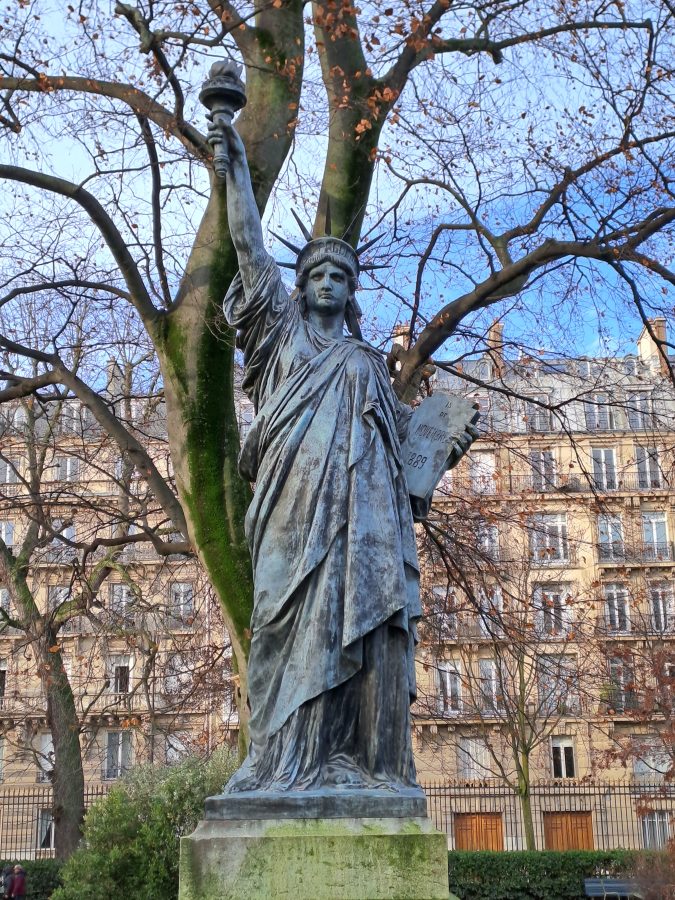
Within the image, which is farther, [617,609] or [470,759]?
[470,759]

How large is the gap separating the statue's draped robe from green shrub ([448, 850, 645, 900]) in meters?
19.9

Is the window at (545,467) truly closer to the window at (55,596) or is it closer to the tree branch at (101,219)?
the tree branch at (101,219)

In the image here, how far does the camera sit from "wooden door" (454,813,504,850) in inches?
1345

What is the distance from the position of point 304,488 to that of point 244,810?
1332 millimetres

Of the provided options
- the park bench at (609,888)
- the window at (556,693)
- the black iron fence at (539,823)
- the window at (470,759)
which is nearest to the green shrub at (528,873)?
the park bench at (609,888)

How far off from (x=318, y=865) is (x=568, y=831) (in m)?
32.6

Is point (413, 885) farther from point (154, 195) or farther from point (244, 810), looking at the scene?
point (154, 195)

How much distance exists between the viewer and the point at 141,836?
14438mm

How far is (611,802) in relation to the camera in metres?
34.9

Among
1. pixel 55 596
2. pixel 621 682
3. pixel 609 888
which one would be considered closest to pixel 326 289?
pixel 55 596

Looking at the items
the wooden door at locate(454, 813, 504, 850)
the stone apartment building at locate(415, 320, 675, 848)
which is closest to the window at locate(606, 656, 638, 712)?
the stone apartment building at locate(415, 320, 675, 848)

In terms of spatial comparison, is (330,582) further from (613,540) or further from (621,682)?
(621,682)

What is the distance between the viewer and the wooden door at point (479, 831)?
3416 cm

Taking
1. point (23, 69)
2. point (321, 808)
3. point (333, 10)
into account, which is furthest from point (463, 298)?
point (321, 808)
